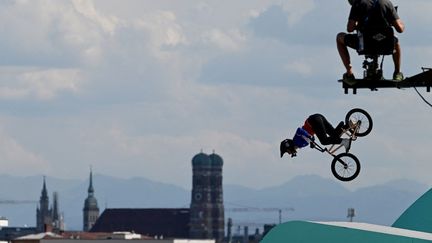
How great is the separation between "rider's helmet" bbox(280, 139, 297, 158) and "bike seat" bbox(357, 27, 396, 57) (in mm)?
2244

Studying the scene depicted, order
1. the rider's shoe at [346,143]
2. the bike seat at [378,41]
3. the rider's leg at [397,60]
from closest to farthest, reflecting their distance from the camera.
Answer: the bike seat at [378,41] → the rider's leg at [397,60] → the rider's shoe at [346,143]

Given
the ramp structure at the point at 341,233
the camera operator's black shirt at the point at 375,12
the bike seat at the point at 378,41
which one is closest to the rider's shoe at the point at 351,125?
the bike seat at the point at 378,41

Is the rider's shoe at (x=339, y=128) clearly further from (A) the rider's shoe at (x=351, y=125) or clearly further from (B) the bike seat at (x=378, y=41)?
(B) the bike seat at (x=378, y=41)

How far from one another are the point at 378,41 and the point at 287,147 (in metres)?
2.73

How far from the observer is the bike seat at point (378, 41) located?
30.4 m

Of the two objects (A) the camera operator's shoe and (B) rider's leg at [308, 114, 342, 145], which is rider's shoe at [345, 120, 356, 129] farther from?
(A) the camera operator's shoe

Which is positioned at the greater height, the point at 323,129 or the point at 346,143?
the point at 323,129

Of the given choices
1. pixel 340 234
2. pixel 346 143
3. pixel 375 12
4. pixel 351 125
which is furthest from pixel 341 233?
pixel 375 12

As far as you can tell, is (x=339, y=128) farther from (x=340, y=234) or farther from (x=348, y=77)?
(x=340, y=234)

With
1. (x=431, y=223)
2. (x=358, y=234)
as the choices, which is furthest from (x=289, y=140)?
(x=431, y=223)

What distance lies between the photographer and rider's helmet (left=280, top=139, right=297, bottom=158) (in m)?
31.8

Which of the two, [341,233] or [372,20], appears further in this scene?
[341,233]

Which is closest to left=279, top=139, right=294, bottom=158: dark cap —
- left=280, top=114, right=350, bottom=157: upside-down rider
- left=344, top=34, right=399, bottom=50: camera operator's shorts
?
left=280, top=114, right=350, bottom=157: upside-down rider

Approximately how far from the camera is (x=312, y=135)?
3192 cm
